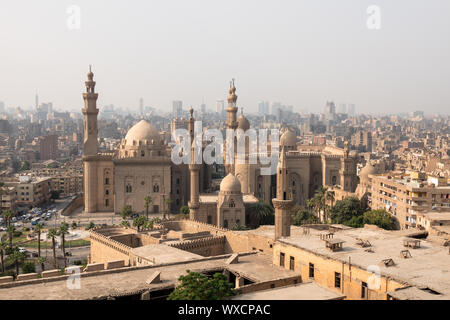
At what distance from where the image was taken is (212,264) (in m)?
22.2

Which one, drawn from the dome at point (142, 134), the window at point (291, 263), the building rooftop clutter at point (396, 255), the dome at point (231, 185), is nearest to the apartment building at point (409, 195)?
the dome at point (231, 185)

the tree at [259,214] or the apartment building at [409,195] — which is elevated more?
the apartment building at [409,195]

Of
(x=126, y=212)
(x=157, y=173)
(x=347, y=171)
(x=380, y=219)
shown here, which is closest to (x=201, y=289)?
(x=380, y=219)

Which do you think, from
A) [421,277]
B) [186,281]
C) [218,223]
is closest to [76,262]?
[218,223]

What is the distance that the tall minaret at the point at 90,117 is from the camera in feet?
172

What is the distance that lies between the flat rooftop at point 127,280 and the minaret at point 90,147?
31.4m

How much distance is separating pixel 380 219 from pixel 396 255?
1920 centimetres

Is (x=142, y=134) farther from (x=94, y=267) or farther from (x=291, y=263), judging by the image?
(x=291, y=263)

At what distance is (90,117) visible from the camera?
52562 mm

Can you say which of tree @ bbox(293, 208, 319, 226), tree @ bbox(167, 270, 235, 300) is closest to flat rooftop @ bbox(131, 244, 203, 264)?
tree @ bbox(167, 270, 235, 300)

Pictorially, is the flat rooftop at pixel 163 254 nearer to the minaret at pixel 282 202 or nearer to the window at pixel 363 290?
the minaret at pixel 282 202

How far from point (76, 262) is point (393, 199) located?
933 inches
